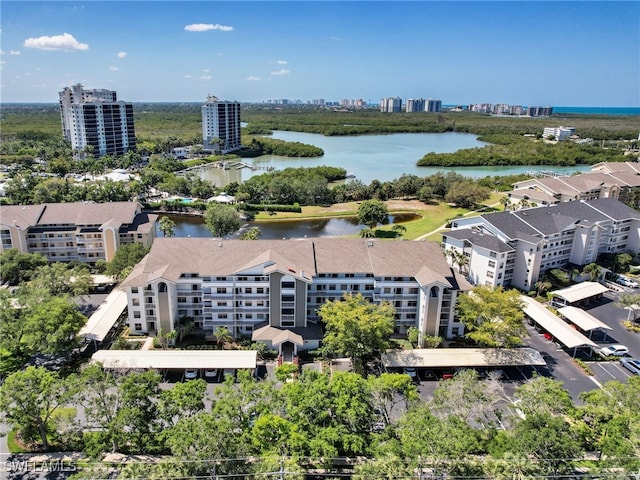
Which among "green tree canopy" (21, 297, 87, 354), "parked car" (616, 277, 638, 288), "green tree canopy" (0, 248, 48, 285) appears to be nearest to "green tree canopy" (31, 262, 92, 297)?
"green tree canopy" (0, 248, 48, 285)

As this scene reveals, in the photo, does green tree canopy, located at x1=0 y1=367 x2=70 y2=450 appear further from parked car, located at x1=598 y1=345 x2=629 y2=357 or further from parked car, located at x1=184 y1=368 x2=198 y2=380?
parked car, located at x1=598 y1=345 x2=629 y2=357

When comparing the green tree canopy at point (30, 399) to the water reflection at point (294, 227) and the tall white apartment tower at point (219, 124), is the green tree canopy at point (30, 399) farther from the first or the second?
the tall white apartment tower at point (219, 124)

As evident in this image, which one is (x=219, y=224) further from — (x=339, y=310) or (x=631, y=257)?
(x=631, y=257)

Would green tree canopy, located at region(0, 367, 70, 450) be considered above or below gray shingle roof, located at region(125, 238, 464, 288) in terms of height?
below

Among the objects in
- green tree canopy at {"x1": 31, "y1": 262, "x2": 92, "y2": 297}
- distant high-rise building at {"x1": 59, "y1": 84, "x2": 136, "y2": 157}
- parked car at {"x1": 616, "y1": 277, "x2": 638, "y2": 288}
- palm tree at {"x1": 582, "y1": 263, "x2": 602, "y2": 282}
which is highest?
distant high-rise building at {"x1": 59, "y1": 84, "x2": 136, "y2": 157}

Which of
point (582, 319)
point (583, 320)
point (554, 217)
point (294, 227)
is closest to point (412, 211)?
point (294, 227)

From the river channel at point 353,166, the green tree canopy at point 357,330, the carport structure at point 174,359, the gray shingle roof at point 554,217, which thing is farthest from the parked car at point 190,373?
the river channel at point 353,166
